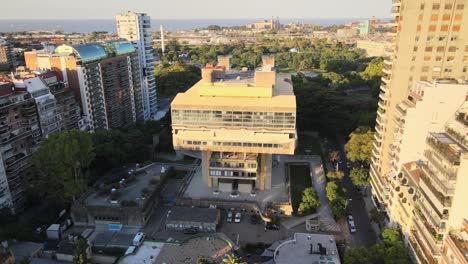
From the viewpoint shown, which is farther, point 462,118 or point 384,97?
point 384,97

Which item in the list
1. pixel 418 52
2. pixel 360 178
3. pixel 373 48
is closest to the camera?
pixel 418 52

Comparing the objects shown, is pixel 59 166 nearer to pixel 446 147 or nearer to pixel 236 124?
pixel 236 124

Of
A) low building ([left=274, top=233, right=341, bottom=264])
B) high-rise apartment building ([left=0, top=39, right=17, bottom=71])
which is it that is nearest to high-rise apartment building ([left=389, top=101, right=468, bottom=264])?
low building ([left=274, top=233, right=341, bottom=264])

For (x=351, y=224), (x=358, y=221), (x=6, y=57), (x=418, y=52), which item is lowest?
(x=358, y=221)

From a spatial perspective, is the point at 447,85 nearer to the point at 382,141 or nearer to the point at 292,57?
the point at 382,141

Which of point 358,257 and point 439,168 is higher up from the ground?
point 439,168

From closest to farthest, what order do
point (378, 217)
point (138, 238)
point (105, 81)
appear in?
1. point (378, 217)
2. point (138, 238)
3. point (105, 81)

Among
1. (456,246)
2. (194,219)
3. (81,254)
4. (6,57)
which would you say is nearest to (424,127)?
(456,246)
